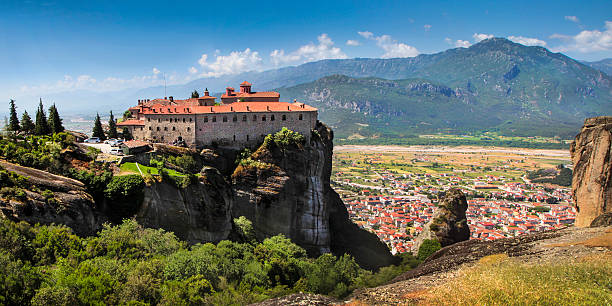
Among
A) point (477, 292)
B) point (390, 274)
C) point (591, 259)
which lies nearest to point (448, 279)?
point (477, 292)

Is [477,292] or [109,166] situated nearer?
[477,292]

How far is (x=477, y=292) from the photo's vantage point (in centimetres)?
1753

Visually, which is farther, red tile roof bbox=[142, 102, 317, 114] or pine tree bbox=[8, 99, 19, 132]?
red tile roof bbox=[142, 102, 317, 114]

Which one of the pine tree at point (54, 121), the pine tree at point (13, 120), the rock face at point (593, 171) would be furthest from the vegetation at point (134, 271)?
the pine tree at point (13, 120)

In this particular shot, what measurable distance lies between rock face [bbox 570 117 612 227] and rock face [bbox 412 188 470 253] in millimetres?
27516

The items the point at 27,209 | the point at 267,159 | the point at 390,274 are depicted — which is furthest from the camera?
the point at 267,159

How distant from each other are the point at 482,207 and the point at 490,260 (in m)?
108

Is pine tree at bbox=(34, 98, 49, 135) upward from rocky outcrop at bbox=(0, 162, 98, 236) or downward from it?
upward

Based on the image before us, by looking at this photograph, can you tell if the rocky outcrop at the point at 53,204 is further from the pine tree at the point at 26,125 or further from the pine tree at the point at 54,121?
the pine tree at the point at 26,125

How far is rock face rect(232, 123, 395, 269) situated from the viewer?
2079 inches

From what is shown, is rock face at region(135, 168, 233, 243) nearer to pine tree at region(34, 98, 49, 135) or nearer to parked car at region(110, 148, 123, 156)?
parked car at region(110, 148, 123, 156)

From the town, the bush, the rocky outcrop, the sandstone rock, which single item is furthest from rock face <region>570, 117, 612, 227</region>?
the town

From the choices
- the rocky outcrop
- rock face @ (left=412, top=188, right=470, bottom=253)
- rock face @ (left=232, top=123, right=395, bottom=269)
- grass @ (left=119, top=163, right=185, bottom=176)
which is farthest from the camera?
rock face @ (left=412, top=188, right=470, bottom=253)

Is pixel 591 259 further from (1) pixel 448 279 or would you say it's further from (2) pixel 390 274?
(2) pixel 390 274
